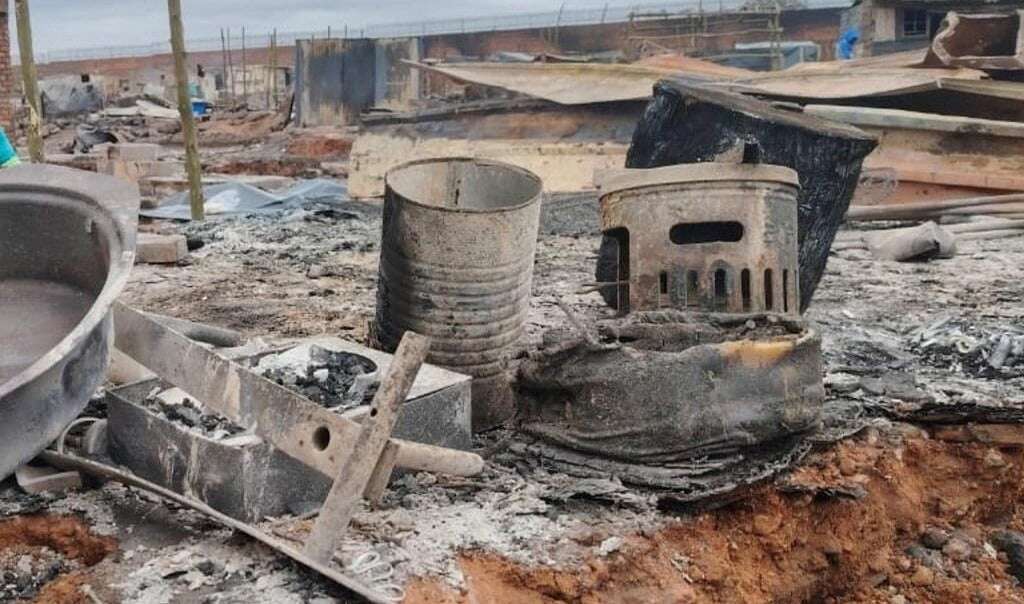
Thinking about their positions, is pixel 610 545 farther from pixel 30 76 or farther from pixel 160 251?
pixel 30 76

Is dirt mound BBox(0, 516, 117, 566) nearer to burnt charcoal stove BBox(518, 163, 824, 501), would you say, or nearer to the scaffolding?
burnt charcoal stove BBox(518, 163, 824, 501)

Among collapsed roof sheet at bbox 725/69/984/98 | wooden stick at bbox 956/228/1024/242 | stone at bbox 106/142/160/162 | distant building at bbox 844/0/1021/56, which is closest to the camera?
wooden stick at bbox 956/228/1024/242

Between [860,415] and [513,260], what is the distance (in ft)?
5.18

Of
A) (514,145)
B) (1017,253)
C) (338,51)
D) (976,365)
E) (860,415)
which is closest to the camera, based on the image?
(860,415)

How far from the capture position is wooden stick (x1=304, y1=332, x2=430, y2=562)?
2.88 metres

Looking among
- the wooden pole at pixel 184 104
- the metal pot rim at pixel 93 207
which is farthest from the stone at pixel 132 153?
→ the metal pot rim at pixel 93 207

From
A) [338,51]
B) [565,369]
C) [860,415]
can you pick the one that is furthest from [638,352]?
[338,51]

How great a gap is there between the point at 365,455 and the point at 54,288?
6.21 ft

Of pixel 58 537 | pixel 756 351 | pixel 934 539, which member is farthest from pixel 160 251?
pixel 934 539

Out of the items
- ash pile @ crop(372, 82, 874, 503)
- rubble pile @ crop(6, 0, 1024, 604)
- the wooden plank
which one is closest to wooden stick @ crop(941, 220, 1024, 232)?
the wooden plank

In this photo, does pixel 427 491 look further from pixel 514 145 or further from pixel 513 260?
pixel 514 145

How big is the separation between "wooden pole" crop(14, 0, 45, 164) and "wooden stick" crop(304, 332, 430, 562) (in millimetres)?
8294

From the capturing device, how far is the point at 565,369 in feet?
12.3

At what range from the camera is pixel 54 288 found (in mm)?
4094
